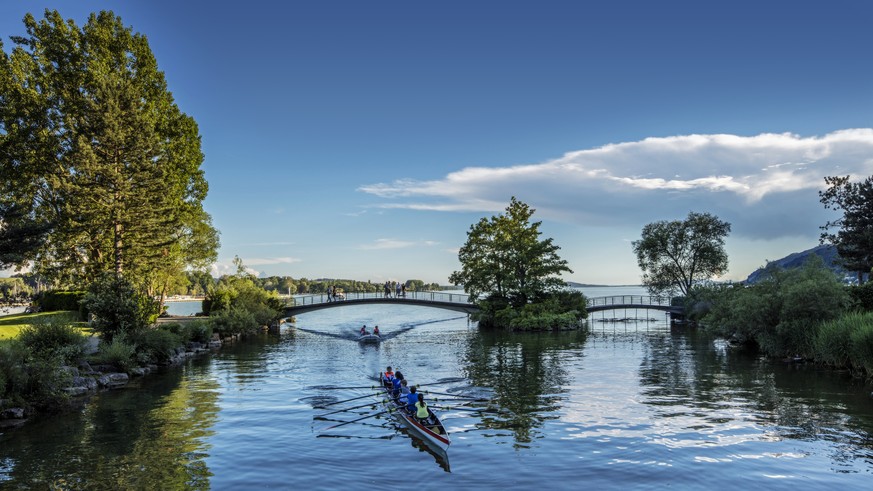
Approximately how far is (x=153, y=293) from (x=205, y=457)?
6766 cm

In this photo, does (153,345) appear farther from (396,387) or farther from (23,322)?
(396,387)

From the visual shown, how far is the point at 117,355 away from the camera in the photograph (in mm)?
34719

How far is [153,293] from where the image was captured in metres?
77.8

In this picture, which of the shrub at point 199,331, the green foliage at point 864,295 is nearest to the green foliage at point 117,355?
the shrub at point 199,331

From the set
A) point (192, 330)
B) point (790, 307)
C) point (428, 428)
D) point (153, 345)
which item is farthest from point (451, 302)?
point (428, 428)

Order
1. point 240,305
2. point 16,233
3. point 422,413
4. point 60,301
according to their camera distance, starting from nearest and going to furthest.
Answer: point 422,413 → point 16,233 → point 60,301 → point 240,305

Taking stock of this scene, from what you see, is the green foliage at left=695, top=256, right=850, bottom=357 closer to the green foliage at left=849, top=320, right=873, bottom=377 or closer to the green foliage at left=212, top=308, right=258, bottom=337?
the green foliage at left=849, top=320, right=873, bottom=377

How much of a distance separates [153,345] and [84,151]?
17675mm

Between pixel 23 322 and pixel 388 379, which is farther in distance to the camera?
pixel 23 322

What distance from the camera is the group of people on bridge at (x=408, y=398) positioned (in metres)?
20.6

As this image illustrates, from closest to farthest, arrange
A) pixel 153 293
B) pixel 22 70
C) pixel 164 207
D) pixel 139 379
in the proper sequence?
1. pixel 139 379
2. pixel 22 70
3. pixel 164 207
4. pixel 153 293

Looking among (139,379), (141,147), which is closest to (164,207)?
(141,147)

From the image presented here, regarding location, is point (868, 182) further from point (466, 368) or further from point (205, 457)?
point (205, 457)

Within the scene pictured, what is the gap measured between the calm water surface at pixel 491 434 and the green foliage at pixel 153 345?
11.8 ft
